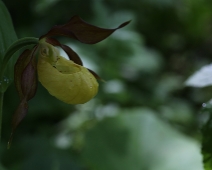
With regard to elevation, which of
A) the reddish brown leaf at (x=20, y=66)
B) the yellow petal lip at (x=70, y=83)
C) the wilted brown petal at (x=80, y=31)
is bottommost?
the yellow petal lip at (x=70, y=83)

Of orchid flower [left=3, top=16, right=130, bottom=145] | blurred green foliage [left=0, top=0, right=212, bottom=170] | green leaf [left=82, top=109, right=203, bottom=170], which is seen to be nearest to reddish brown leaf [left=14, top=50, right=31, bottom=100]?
orchid flower [left=3, top=16, right=130, bottom=145]

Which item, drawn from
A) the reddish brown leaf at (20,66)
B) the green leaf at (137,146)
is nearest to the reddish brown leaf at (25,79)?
the reddish brown leaf at (20,66)

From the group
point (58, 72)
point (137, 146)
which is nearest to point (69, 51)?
point (58, 72)

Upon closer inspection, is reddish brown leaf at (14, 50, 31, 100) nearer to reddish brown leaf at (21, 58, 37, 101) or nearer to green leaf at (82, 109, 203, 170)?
reddish brown leaf at (21, 58, 37, 101)

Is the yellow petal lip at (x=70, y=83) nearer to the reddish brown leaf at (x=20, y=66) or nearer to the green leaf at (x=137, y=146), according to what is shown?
the reddish brown leaf at (x=20, y=66)

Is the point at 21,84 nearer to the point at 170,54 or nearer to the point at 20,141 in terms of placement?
the point at 20,141

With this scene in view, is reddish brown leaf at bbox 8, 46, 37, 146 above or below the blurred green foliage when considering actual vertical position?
above

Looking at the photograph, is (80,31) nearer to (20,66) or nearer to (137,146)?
(20,66)
